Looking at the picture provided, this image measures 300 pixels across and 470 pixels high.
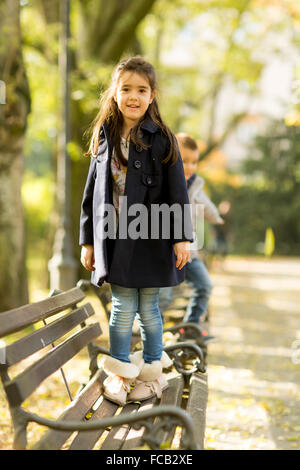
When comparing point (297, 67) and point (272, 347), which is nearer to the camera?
Answer: point (297, 67)

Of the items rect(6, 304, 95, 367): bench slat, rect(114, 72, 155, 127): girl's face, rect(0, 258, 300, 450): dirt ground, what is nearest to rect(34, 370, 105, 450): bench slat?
rect(6, 304, 95, 367): bench slat

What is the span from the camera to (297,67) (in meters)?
6.30

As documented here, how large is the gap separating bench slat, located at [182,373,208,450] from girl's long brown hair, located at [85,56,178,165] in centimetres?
125

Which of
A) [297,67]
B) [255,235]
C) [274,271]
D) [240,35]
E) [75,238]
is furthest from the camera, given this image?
[255,235]

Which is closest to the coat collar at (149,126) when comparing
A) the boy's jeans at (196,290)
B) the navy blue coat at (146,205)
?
the navy blue coat at (146,205)

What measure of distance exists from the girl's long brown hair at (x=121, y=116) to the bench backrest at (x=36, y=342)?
902mm

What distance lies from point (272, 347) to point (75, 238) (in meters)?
5.13

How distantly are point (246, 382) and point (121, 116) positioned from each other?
3.56 m

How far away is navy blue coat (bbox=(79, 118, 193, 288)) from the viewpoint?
3.06 metres

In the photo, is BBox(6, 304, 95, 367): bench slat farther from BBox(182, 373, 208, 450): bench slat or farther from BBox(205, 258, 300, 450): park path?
BBox(205, 258, 300, 450): park path

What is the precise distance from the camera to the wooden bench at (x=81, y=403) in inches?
89.8

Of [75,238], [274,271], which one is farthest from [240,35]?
[75,238]
